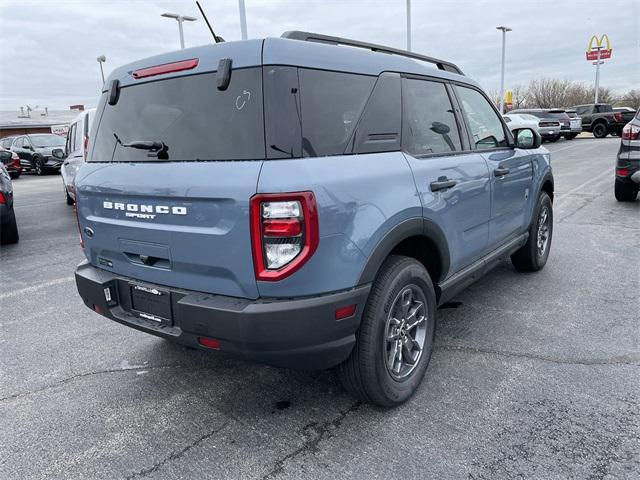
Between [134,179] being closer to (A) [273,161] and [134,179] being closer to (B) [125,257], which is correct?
(B) [125,257]

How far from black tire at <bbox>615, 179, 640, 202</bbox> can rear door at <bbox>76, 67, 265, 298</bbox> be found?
8.31 metres

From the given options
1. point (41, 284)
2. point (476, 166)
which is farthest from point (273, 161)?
point (41, 284)

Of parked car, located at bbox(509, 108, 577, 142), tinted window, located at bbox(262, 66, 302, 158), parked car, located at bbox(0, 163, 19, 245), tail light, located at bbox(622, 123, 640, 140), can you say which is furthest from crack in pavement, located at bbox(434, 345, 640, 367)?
parked car, located at bbox(509, 108, 577, 142)

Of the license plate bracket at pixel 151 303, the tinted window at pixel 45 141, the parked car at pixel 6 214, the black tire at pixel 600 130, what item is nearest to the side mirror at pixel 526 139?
the license plate bracket at pixel 151 303

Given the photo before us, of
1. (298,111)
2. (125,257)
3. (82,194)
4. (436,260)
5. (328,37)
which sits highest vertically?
(328,37)

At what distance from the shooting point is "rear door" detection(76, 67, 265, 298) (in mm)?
2236

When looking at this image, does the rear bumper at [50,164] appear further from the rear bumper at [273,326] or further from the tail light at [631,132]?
the rear bumper at [273,326]

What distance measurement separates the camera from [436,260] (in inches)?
122

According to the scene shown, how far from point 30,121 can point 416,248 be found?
2217 inches

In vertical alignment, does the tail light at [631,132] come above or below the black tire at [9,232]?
above

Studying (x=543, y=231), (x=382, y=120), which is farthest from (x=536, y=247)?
(x=382, y=120)

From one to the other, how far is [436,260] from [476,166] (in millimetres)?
810

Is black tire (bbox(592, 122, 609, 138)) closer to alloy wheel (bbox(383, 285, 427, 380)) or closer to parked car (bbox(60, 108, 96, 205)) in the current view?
parked car (bbox(60, 108, 96, 205))

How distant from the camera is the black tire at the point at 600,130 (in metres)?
28.5
